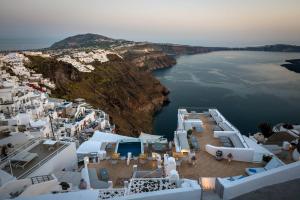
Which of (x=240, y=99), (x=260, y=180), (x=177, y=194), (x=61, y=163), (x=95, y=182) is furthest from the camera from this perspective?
(x=240, y=99)

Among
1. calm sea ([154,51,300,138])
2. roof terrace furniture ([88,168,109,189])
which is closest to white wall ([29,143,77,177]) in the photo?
roof terrace furniture ([88,168,109,189])

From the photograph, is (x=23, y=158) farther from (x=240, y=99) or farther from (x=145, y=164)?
(x=240, y=99)

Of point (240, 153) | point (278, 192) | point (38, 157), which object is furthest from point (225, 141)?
point (38, 157)

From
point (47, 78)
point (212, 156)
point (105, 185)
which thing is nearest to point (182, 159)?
point (212, 156)

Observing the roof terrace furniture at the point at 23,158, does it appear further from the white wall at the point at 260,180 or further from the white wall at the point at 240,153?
the white wall at the point at 240,153

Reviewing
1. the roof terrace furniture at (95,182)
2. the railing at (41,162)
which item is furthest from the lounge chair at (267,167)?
the railing at (41,162)

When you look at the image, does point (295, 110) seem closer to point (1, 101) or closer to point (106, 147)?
point (106, 147)
